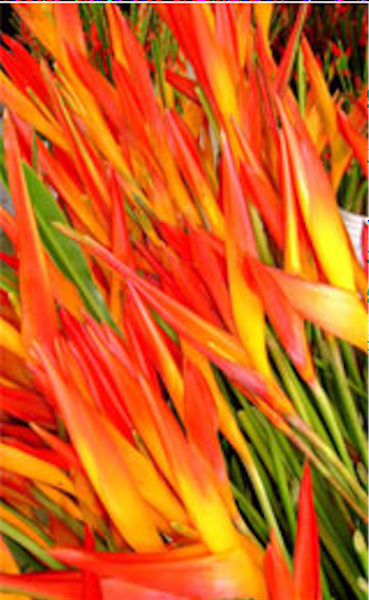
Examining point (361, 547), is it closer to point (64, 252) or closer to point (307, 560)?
point (307, 560)

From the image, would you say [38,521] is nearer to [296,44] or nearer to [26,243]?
[26,243]

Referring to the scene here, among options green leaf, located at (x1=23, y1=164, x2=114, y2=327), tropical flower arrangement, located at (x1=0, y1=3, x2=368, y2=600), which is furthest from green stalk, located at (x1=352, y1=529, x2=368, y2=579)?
green leaf, located at (x1=23, y1=164, x2=114, y2=327)

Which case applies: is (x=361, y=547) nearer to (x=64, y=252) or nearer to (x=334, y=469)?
(x=334, y=469)

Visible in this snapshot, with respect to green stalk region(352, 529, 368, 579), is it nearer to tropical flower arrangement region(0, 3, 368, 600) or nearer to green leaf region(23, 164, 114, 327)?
tropical flower arrangement region(0, 3, 368, 600)

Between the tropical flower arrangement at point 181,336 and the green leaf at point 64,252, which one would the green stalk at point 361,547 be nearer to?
the tropical flower arrangement at point 181,336

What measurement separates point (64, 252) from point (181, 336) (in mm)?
58

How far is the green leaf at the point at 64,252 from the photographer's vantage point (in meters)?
0.26

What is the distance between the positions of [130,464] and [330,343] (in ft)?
0.27

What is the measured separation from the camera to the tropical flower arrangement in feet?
0.65

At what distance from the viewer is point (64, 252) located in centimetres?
27

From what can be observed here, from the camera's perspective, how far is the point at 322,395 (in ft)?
0.79

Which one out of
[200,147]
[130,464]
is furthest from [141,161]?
[130,464]

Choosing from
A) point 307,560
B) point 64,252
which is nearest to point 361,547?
point 307,560

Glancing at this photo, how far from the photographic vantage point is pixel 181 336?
0.24 metres
